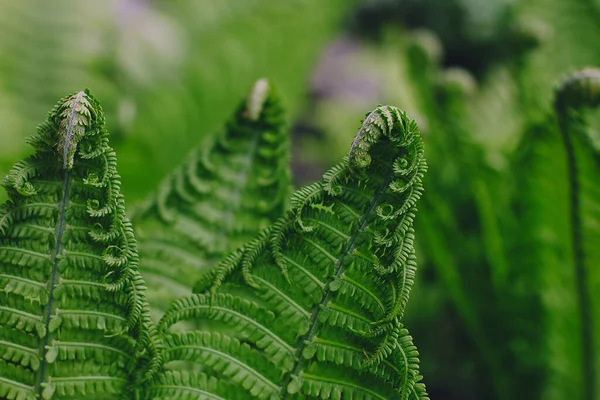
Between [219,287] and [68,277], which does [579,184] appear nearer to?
[219,287]

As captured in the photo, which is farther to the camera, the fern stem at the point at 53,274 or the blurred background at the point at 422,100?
the blurred background at the point at 422,100

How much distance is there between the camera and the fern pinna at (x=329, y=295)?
518 millimetres

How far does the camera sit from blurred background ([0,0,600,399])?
1169 mm

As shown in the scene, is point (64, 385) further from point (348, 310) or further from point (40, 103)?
point (40, 103)

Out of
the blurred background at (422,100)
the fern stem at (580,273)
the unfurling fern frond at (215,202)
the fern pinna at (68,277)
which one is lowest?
the fern pinna at (68,277)

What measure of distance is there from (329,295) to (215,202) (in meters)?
0.31

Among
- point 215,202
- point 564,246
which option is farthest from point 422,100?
point 215,202

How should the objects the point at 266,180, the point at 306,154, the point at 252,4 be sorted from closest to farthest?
the point at 266,180 < the point at 306,154 < the point at 252,4

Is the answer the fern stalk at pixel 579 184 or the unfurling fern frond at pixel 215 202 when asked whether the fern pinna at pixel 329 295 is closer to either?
the unfurling fern frond at pixel 215 202

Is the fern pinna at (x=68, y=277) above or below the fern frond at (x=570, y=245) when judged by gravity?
below

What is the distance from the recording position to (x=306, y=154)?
2270 mm

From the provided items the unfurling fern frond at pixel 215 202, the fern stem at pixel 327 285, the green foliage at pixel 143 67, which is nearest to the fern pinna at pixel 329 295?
the fern stem at pixel 327 285

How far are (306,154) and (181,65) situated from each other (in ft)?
1.81

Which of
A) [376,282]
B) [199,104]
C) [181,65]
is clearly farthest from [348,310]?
[181,65]
